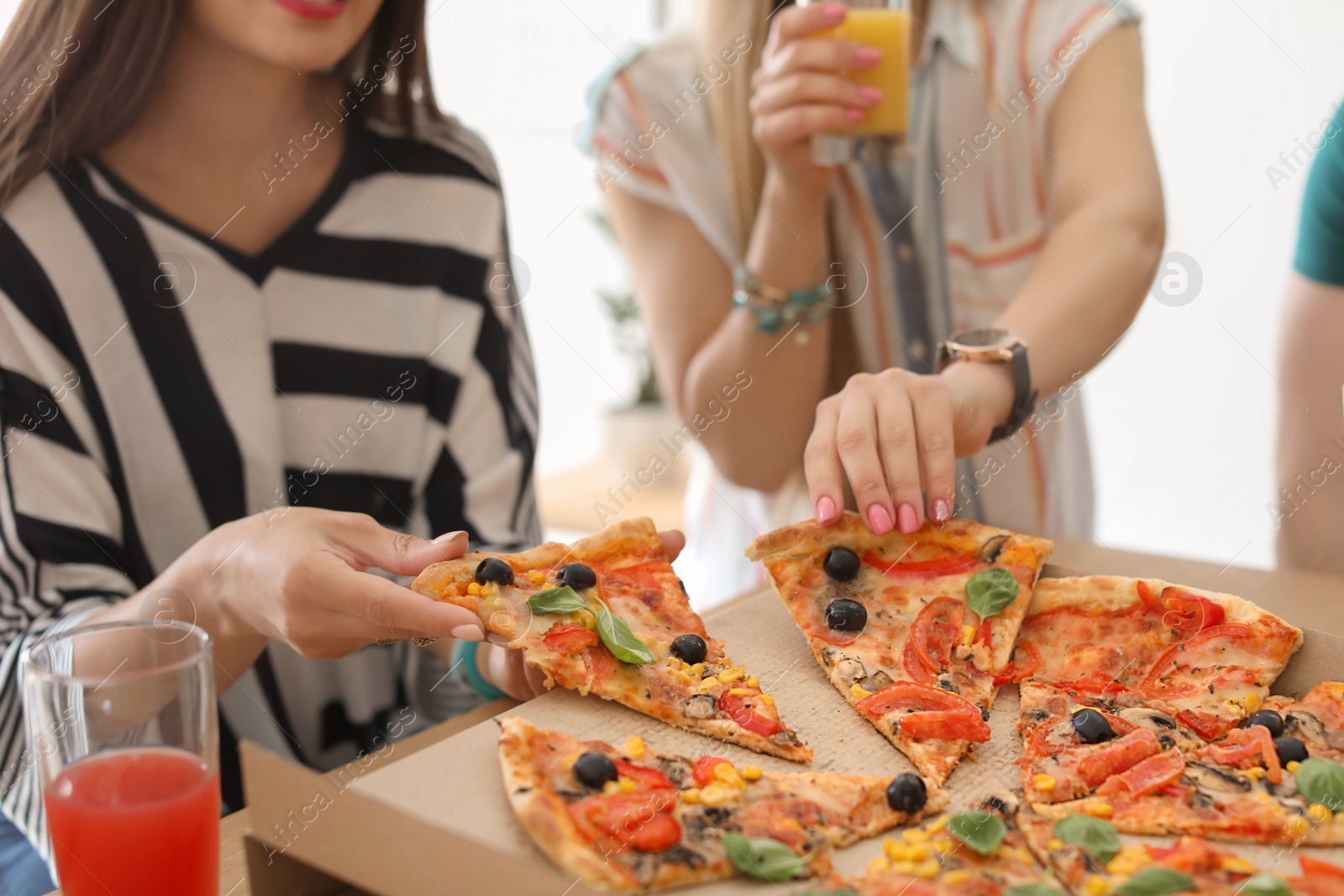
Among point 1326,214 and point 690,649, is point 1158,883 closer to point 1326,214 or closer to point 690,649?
point 690,649

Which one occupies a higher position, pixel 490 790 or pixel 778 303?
pixel 778 303

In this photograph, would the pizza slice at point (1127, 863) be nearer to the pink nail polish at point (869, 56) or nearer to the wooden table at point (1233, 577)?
the wooden table at point (1233, 577)

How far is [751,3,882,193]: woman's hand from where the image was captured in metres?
2.07

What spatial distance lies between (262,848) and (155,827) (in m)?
0.16

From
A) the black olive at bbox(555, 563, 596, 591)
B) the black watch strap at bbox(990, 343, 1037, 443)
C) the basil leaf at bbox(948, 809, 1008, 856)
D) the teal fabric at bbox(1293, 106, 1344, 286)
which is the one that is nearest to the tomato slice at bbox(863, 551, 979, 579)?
the black watch strap at bbox(990, 343, 1037, 443)

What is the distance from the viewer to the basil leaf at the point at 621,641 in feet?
5.12

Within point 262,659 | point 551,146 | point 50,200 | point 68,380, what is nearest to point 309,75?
point 50,200

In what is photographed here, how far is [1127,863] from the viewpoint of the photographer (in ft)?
3.96

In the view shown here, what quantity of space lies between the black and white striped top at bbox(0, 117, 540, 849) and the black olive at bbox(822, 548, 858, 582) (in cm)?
70

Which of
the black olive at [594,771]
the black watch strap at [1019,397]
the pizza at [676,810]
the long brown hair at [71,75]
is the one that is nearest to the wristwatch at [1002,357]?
the black watch strap at [1019,397]

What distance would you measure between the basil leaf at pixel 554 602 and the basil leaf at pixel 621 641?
0.13 ft

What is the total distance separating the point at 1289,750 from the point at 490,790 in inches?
40.6

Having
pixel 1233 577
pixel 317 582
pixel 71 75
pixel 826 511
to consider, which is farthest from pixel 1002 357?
pixel 71 75

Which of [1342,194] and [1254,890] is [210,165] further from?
[1342,194]
